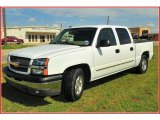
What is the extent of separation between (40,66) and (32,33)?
5702 centimetres

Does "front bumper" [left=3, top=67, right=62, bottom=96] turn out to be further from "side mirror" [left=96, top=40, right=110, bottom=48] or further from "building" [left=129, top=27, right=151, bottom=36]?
"building" [left=129, top=27, right=151, bottom=36]

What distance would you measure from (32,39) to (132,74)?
175ft

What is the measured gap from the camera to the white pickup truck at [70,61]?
5434 millimetres

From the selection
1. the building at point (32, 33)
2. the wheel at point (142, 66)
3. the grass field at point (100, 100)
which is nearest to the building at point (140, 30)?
the building at point (32, 33)

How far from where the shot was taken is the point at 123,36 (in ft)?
26.8

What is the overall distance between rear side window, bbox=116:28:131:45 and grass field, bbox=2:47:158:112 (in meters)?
1.27

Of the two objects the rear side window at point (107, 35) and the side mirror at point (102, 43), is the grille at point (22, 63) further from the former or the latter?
the rear side window at point (107, 35)

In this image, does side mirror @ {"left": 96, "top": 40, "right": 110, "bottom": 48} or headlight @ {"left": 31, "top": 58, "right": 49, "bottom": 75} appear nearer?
headlight @ {"left": 31, "top": 58, "right": 49, "bottom": 75}

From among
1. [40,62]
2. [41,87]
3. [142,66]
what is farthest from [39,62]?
[142,66]

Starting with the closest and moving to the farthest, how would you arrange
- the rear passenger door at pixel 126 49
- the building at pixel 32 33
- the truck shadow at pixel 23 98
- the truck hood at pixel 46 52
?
the truck hood at pixel 46 52, the truck shadow at pixel 23 98, the rear passenger door at pixel 126 49, the building at pixel 32 33

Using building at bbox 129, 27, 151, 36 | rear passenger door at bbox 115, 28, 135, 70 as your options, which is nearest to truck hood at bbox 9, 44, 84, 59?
rear passenger door at bbox 115, 28, 135, 70

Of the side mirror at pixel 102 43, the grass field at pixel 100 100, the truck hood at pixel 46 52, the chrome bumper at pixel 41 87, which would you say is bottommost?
the grass field at pixel 100 100

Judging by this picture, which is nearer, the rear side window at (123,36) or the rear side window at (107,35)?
the rear side window at (107,35)

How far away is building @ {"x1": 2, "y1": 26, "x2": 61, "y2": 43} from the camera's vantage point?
5931 centimetres
